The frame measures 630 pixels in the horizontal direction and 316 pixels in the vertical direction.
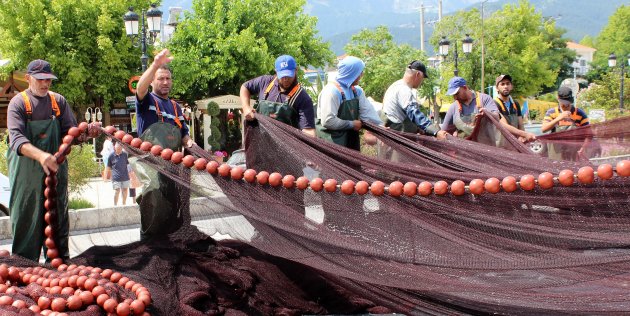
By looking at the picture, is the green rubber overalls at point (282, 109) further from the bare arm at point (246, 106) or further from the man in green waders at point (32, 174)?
the man in green waders at point (32, 174)

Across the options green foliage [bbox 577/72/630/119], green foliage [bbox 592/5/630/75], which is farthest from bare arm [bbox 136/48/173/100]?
green foliage [bbox 592/5/630/75]

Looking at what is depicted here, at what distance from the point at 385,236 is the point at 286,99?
2494 millimetres

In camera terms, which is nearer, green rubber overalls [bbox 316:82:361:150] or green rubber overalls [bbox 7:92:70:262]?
green rubber overalls [bbox 7:92:70:262]

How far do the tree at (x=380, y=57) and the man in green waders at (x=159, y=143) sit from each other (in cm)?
4268

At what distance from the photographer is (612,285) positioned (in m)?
3.85

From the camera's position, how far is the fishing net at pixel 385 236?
376 centimetres

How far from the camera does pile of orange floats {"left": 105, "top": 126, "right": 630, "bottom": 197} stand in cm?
367

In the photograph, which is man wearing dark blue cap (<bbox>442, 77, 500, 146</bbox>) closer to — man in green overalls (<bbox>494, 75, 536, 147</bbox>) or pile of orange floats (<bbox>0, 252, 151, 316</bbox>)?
man in green overalls (<bbox>494, 75, 536, 147</bbox>)

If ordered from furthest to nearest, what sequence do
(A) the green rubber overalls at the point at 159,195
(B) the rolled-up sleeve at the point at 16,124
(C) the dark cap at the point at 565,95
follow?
(C) the dark cap at the point at 565,95
(B) the rolled-up sleeve at the point at 16,124
(A) the green rubber overalls at the point at 159,195

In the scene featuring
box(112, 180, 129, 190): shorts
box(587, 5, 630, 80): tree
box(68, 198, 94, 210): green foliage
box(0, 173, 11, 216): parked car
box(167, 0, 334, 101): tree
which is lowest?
box(68, 198, 94, 210): green foliage

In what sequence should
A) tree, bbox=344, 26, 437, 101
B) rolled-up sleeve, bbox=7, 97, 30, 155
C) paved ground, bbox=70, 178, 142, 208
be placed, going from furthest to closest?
tree, bbox=344, 26, 437, 101 < paved ground, bbox=70, 178, 142, 208 < rolled-up sleeve, bbox=7, 97, 30, 155

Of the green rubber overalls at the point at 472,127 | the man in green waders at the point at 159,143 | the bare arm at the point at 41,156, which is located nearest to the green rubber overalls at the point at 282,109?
the man in green waders at the point at 159,143

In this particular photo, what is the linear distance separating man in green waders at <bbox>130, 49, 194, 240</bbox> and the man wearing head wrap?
53.3 inches

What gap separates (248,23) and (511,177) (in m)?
30.8
